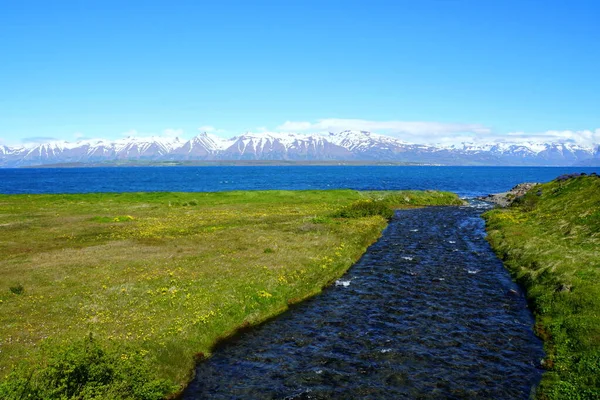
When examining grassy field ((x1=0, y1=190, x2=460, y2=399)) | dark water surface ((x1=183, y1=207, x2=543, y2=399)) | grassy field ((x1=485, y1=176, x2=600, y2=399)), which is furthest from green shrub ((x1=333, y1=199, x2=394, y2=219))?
dark water surface ((x1=183, y1=207, x2=543, y2=399))

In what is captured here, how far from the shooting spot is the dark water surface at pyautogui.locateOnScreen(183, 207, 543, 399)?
2058 cm

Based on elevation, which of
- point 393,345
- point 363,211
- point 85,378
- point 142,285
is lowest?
point 393,345

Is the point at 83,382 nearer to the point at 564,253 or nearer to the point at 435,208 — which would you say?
the point at 564,253

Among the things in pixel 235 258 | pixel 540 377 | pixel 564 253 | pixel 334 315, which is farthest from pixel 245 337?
pixel 564 253

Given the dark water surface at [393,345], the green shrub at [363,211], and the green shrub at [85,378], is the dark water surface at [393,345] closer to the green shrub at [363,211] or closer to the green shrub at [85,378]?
the green shrub at [85,378]

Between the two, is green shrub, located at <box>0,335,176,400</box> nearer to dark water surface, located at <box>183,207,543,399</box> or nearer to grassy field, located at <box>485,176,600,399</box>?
dark water surface, located at <box>183,207,543,399</box>

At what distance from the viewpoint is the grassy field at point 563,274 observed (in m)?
20.6

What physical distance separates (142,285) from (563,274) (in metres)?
34.8

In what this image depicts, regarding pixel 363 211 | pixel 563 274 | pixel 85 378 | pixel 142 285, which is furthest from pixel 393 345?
pixel 363 211

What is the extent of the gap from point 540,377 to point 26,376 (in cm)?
2506

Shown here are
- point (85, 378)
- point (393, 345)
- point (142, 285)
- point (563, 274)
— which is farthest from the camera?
point (563, 274)

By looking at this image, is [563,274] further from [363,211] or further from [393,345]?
[363,211]

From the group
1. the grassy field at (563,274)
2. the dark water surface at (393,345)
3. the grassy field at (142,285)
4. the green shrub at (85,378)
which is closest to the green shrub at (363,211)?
the grassy field at (142,285)

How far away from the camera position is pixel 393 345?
989 inches
